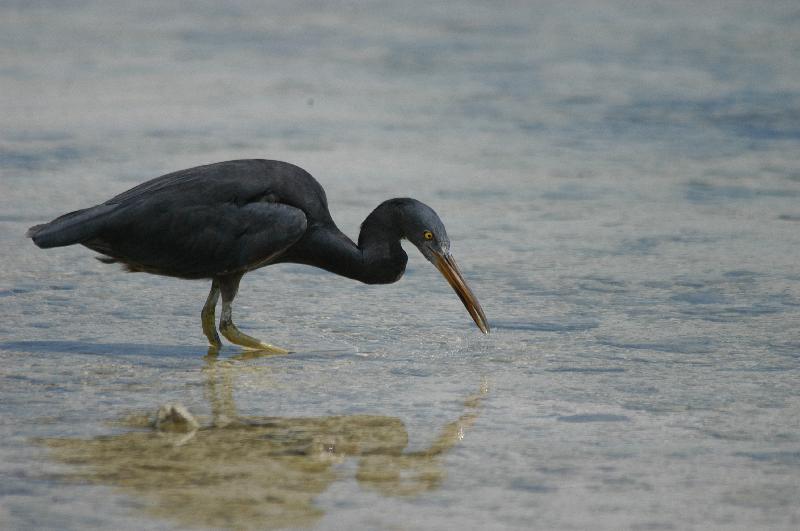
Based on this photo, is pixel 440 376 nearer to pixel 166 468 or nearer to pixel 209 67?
pixel 166 468

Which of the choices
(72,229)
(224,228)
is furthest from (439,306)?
(72,229)

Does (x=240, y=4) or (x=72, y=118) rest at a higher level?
(x=240, y=4)

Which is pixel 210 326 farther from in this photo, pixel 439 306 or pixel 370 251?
pixel 439 306

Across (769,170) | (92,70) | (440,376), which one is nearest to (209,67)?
(92,70)

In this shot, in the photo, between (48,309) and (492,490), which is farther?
(48,309)

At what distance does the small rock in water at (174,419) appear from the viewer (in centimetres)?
550

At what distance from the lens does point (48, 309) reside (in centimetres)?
741

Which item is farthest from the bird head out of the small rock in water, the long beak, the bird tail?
the small rock in water

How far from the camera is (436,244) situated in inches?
277

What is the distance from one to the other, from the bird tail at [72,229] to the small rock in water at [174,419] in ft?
4.59

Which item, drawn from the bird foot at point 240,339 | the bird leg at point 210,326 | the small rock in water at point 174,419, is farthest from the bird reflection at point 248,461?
the bird leg at point 210,326

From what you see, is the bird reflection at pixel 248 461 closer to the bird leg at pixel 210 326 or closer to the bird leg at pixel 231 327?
the bird leg at pixel 231 327

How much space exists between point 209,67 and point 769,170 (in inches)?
255

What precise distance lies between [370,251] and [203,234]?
0.88 metres
